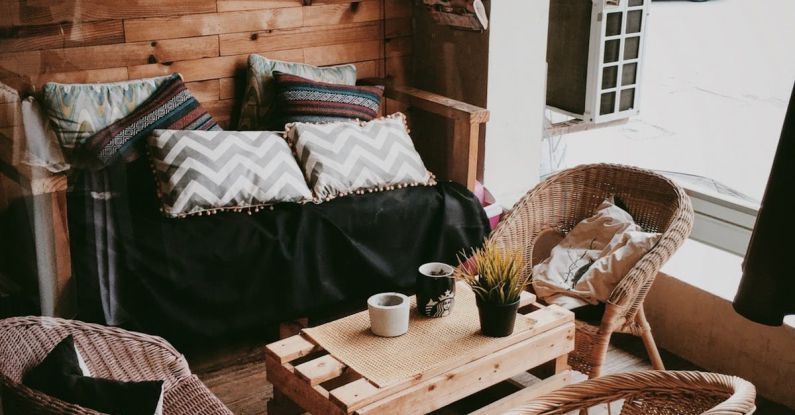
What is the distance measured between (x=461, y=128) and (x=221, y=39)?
39.7 inches

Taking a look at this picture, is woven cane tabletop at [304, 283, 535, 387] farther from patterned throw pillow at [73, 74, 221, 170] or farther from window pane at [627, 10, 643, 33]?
window pane at [627, 10, 643, 33]

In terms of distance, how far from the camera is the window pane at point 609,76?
3.95 metres

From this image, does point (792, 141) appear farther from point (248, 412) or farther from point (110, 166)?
point (110, 166)

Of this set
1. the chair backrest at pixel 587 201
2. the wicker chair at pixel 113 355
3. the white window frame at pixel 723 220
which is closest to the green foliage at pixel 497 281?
the chair backrest at pixel 587 201

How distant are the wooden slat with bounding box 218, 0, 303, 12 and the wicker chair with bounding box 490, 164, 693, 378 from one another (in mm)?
1326

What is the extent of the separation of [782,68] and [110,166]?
547cm

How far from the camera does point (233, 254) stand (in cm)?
263

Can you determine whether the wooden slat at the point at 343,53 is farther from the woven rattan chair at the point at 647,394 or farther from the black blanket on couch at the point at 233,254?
the woven rattan chair at the point at 647,394

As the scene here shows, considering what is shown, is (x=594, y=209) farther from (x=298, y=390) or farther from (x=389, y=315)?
(x=298, y=390)

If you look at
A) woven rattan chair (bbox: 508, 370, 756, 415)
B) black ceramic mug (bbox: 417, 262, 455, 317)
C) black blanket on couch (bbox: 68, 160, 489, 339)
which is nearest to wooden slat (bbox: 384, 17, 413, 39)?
black blanket on couch (bbox: 68, 160, 489, 339)

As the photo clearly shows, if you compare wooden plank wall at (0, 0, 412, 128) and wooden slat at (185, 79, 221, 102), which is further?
wooden slat at (185, 79, 221, 102)

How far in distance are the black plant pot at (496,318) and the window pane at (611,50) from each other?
87.2 inches

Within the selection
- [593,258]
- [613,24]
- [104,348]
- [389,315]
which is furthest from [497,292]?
[613,24]

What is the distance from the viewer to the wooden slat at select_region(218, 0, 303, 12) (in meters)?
3.12
